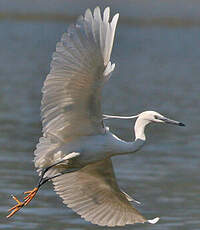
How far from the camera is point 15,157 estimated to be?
15125 millimetres

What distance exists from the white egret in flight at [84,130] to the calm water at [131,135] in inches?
25.5

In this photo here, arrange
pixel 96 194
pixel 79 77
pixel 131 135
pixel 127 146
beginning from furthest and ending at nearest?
pixel 131 135 < pixel 96 194 < pixel 127 146 < pixel 79 77

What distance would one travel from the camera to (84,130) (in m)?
9.90

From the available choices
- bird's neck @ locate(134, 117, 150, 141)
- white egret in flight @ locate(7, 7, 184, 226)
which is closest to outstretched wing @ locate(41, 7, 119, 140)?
white egret in flight @ locate(7, 7, 184, 226)

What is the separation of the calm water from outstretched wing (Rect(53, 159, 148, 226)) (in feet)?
1.70

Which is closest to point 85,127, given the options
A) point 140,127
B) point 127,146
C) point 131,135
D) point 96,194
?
point 127,146

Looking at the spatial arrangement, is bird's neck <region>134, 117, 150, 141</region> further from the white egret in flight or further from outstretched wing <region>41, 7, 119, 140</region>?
outstretched wing <region>41, 7, 119, 140</region>

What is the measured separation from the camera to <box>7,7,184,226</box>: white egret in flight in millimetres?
8914

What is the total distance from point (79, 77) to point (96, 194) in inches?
77.0

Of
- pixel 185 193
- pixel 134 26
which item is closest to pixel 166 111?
pixel 185 193

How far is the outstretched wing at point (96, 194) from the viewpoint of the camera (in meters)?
10.4

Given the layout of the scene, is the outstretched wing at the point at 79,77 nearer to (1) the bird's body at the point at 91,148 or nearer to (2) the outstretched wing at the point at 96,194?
(1) the bird's body at the point at 91,148

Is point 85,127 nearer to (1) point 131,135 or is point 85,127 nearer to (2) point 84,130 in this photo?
(2) point 84,130

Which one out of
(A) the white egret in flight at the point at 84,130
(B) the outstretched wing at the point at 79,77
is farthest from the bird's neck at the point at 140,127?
(B) the outstretched wing at the point at 79,77
